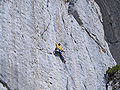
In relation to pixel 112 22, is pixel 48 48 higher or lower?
lower

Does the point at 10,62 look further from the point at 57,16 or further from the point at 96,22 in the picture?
the point at 96,22

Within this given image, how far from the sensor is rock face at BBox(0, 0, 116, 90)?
527 inches

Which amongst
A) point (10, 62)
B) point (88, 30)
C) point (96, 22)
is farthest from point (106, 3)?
point (10, 62)

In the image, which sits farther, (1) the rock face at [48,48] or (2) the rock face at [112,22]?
(2) the rock face at [112,22]

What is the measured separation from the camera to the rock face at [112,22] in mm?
30016

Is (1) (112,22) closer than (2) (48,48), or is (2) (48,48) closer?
(2) (48,48)

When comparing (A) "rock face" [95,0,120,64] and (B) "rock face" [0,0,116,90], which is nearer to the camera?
(B) "rock face" [0,0,116,90]

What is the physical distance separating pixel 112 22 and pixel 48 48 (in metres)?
17.5

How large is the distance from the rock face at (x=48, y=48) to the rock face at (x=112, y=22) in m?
8.13

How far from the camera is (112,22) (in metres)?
31.3

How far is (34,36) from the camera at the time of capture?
1552 centimetres

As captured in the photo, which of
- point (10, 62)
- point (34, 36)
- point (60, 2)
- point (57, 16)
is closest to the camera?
point (10, 62)

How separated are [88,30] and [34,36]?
7830mm

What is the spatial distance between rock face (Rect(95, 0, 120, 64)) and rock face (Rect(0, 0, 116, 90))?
26.7 feet
